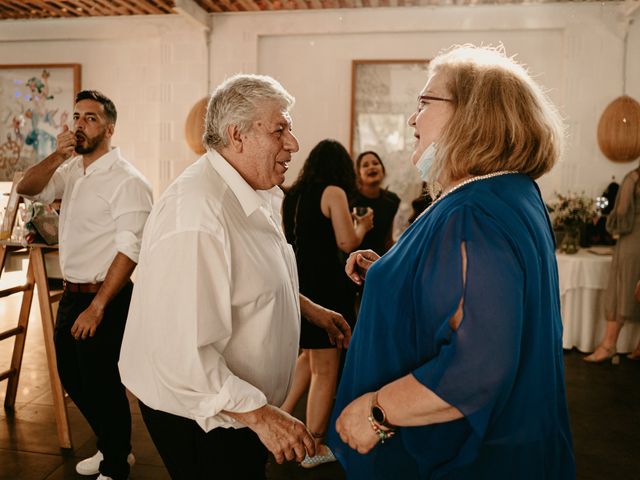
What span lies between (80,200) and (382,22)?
4674 millimetres

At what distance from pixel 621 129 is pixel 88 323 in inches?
221

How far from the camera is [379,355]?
1.25 m

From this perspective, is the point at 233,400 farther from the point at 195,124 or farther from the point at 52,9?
the point at 52,9

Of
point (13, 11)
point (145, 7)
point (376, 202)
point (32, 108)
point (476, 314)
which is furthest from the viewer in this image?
point (32, 108)

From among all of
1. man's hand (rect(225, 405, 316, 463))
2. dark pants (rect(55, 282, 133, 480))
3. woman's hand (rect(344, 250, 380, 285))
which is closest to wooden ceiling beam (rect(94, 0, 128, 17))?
dark pants (rect(55, 282, 133, 480))

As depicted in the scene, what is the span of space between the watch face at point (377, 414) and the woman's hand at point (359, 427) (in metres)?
0.01

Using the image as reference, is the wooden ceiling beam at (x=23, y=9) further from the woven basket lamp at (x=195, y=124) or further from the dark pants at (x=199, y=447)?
the dark pants at (x=199, y=447)

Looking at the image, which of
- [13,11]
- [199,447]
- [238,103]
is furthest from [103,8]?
[199,447]

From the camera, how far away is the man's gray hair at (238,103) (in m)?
1.57

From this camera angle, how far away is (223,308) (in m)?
1.39

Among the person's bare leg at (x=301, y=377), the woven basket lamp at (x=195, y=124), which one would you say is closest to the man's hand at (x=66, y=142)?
the person's bare leg at (x=301, y=377)

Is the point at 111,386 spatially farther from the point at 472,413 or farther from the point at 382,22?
the point at 382,22

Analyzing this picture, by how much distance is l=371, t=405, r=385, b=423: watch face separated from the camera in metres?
1.17

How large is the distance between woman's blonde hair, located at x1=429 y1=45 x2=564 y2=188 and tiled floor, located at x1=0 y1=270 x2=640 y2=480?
86.7 inches
